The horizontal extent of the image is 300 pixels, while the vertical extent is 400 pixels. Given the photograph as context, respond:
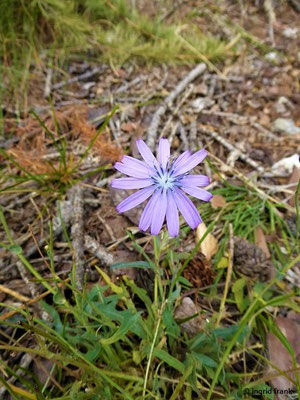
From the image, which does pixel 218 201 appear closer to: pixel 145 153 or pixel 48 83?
pixel 145 153

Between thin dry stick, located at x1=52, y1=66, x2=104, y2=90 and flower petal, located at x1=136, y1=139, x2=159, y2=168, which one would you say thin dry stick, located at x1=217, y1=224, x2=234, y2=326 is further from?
thin dry stick, located at x1=52, y1=66, x2=104, y2=90

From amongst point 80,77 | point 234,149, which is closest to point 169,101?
point 234,149

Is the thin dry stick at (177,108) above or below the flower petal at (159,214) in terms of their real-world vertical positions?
below

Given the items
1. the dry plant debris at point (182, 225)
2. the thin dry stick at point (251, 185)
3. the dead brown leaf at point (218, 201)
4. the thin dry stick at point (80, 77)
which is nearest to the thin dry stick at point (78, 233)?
the dry plant debris at point (182, 225)

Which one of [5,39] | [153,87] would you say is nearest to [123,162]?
[153,87]

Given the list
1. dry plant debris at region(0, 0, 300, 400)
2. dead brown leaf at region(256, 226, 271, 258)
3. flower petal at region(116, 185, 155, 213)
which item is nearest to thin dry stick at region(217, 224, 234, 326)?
dry plant debris at region(0, 0, 300, 400)

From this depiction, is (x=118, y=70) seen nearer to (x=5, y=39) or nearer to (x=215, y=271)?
(x=5, y=39)

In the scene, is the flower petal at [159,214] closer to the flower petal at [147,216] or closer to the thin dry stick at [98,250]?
the flower petal at [147,216]
